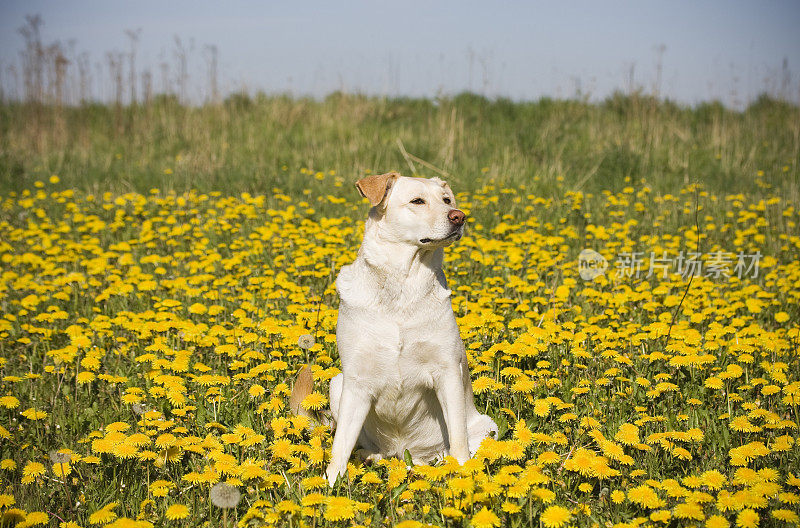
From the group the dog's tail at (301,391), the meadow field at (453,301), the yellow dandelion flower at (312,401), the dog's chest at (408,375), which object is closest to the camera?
the meadow field at (453,301)

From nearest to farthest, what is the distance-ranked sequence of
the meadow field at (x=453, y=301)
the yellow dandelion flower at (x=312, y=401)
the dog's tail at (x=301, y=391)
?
the meadow field at (x=453, y=301), the yellow dandelion flower at (x=312, y=401), the dog's tail at (x=301, y=391)

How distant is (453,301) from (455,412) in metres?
2.07

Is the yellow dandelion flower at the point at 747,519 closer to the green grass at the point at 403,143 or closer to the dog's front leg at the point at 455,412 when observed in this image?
the dog's front leg at the point at 455,412

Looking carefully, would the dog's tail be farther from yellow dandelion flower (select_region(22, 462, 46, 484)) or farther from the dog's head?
yellow dandelion flower (select_region(22, 462, 46, 484))

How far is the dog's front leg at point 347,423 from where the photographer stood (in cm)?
295

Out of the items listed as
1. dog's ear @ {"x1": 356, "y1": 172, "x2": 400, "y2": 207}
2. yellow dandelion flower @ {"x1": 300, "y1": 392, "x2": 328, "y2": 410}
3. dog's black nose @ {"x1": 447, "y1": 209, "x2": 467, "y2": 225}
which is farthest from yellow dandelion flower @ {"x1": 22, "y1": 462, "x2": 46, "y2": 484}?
dog's black nose @ {"x1": 447, "y1": 209, "x2": 467, "y2": 225}

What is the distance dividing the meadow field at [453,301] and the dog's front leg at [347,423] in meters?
0.11

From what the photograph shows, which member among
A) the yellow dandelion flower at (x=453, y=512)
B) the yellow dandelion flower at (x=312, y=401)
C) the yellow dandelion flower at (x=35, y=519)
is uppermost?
the yellow dandelion flower at (x=312, y=401)

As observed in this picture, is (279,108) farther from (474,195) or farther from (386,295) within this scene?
(386,295)

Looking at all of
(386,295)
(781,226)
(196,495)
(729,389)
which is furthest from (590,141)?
(196,495)

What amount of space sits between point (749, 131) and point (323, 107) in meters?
7.35

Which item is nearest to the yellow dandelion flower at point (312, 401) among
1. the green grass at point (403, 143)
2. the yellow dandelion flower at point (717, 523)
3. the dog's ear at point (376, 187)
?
the dog's ear at point (376, 187)

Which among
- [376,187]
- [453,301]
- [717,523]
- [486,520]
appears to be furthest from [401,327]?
[453,301]

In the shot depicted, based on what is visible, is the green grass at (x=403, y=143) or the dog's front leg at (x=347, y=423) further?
the green grass at (x=403, y=143)
